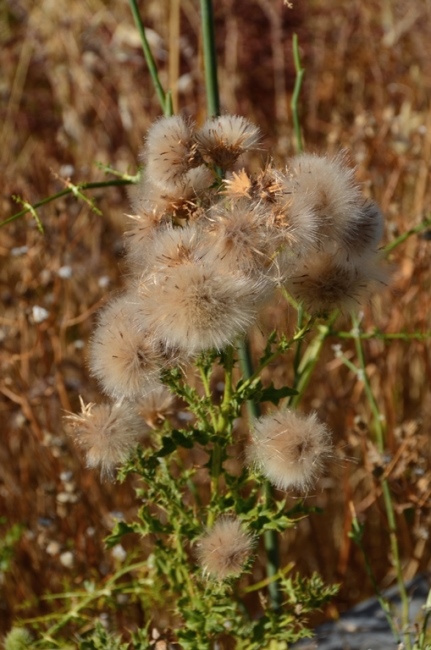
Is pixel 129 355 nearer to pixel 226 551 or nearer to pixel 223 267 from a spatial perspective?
pixel 223 267

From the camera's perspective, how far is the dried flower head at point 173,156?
1016 mm

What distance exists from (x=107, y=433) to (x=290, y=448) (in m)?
0.24

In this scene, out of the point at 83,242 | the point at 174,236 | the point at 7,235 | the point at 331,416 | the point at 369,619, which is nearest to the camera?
the point at 174,236

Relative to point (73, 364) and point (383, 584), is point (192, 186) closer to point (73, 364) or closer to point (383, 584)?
point (73, 364)

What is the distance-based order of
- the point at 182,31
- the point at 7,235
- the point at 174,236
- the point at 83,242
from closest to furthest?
1. the point at 174,236
2. the point at 7,235
3. the point at 83,242
4. the point at 182,31

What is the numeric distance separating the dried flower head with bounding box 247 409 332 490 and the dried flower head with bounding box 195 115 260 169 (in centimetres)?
33

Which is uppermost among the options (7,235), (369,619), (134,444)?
→ (7,235)

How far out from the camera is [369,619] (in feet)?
5.74

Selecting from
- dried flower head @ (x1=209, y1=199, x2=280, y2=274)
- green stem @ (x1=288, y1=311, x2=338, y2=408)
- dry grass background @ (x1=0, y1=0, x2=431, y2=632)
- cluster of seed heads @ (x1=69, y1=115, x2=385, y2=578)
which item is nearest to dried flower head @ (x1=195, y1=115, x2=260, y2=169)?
cluster of seed heads @ (x1=69, y1=115, x2=385, y2=578)

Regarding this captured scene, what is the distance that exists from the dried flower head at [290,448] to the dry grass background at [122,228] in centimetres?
8

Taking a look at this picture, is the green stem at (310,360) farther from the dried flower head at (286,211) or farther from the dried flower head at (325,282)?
the dried flower head at (286,211)

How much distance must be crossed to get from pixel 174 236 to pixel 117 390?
0.67 ft

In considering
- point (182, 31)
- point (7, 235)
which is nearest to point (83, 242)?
point (7, 235)

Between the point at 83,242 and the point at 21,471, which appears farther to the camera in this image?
the point at 83,242
